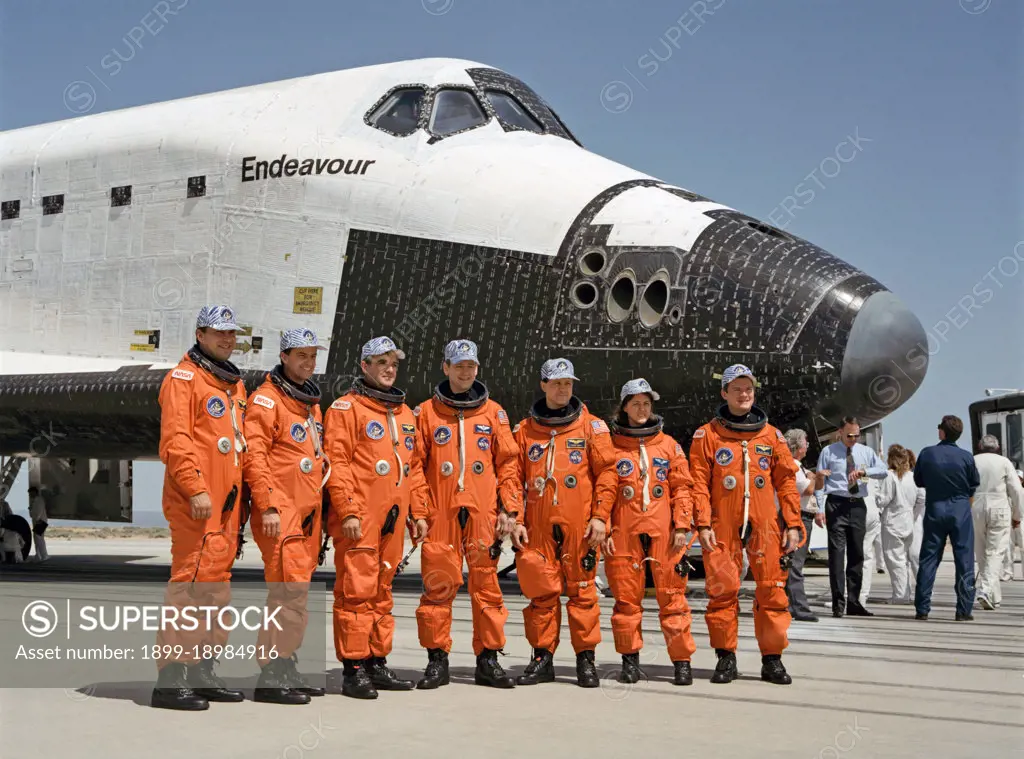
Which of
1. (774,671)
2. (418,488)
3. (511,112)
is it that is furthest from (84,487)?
(774,671)

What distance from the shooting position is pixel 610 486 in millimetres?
6715

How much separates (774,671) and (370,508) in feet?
7.58

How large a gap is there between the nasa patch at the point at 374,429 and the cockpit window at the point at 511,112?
5.38 metres

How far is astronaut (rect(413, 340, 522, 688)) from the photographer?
6.28 meters

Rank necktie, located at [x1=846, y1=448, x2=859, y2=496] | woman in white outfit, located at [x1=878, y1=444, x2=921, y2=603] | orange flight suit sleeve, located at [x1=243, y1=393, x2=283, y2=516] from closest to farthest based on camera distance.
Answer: orange flight suit sleeve, located at [x1=243, y1=393, x2=283, y2=516] → necktie, located at [x1=846, y1=448, x2=859, y2=496] → woman in white outfit, located at [x1=878, y1=444, x2=921, y2=603]

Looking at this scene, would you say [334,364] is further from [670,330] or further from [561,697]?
[561,697]

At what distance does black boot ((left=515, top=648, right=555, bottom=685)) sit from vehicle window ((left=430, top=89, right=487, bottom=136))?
18.6 ft

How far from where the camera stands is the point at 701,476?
6.95 metres

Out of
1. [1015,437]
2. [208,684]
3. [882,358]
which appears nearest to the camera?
[208,684]

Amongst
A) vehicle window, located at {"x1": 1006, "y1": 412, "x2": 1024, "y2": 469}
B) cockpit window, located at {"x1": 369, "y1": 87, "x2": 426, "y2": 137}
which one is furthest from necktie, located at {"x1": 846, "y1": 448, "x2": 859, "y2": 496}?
vehicle window, located at {"x1": 1006, "y1": 412, "x2": 1024, "y2": 469}

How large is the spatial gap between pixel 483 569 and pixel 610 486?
0.88 metres

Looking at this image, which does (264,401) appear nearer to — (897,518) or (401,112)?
(401,112)

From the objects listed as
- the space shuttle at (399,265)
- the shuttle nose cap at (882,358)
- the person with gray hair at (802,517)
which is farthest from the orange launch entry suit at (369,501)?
the person with gray hair at (802,517)

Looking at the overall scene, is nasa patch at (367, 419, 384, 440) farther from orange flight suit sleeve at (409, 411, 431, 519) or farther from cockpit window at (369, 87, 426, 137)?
cockpit window at (369, 87, 426, 137)
